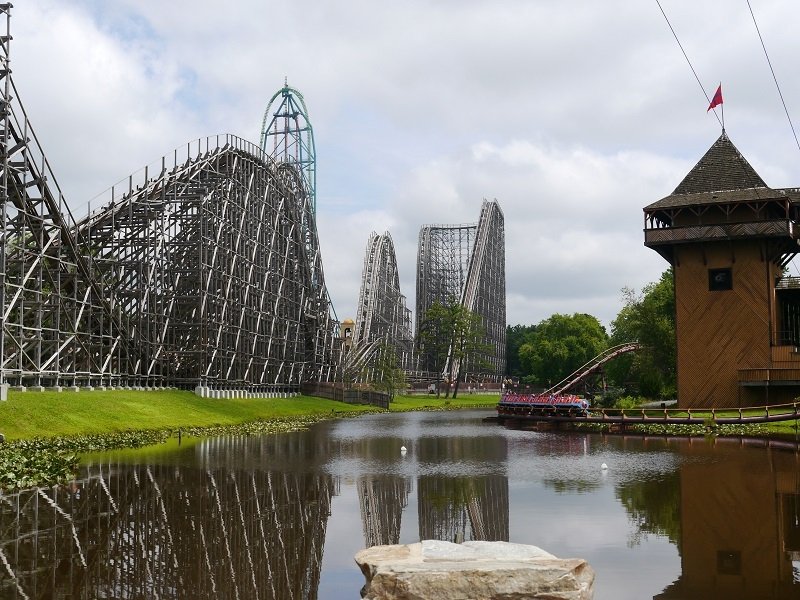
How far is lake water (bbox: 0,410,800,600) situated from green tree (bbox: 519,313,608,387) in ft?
263

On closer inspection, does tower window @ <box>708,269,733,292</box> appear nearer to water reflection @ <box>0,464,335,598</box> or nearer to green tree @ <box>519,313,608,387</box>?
water reflection @ <box>0,464,335,598</box>

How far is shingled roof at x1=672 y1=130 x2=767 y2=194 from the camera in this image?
4647cm

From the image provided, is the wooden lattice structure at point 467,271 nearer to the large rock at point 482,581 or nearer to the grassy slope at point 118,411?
the grassy slope at point 118,411

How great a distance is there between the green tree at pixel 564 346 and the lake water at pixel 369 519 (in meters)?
80.2

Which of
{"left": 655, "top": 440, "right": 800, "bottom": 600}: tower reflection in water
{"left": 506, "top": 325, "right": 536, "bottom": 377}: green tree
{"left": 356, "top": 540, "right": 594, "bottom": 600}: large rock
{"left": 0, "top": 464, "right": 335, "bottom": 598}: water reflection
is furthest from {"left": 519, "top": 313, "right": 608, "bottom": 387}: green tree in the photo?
{"left": 356, "top": 540, "right": 594, "bottom": 600}: large rock

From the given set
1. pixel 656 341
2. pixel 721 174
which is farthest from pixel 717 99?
pixel 656 341

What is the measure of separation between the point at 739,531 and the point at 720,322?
32327mm

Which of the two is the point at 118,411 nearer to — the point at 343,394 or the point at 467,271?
the point at 343,394

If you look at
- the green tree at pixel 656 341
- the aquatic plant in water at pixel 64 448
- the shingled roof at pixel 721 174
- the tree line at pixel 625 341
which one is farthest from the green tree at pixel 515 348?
the aquatic plant in water at pixel 64 448

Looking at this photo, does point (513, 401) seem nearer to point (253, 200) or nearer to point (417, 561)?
point (253, 200)

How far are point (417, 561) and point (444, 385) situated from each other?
9550 cm

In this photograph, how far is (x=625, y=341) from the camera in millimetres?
87062

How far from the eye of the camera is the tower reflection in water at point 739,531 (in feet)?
34.9

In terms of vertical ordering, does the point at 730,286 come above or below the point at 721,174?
below
